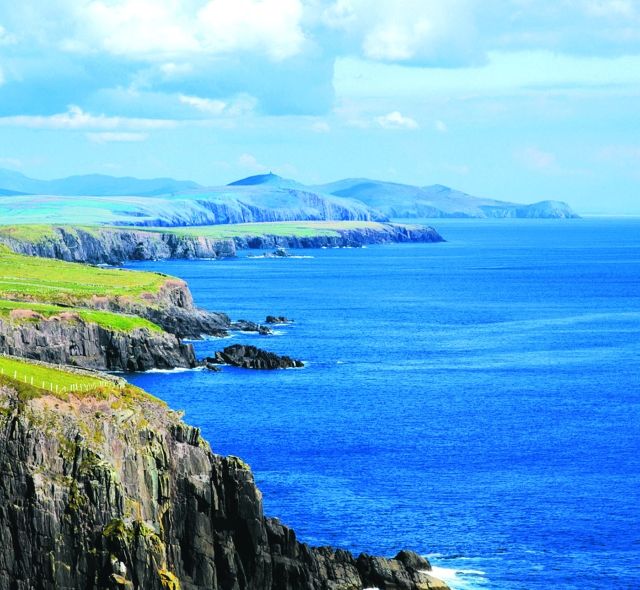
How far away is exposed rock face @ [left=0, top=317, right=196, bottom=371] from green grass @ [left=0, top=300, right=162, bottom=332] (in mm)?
1094

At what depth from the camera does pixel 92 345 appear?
14338cm

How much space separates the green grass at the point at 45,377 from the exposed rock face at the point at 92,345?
57580mm

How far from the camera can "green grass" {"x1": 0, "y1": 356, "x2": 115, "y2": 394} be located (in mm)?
71875

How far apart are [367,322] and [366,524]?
4502 inches

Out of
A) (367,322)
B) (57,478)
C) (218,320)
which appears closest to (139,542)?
(57,478)

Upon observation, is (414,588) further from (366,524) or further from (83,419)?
(83,419)

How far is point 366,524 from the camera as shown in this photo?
84.3 meters

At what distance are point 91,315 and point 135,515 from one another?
86.7 meters

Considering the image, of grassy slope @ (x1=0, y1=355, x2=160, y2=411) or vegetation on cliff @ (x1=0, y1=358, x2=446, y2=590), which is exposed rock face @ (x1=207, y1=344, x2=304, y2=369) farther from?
vegetation on cliff @ (x1=0, y1=358, x2=446, y2=590)

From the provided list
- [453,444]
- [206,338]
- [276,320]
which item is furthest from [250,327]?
[453,444]

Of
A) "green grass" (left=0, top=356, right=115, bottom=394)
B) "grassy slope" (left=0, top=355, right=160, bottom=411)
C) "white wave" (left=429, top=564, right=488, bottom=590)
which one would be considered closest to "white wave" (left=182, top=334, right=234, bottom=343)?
"green grass" (left=0, top=356, right=115, bottom=394)

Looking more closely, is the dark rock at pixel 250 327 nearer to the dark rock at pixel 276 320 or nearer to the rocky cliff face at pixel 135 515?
the dark rock at pixel 276 320

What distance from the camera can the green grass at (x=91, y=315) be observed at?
476 feet

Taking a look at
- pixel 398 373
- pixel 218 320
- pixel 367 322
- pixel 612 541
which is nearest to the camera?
pixel 612 541
